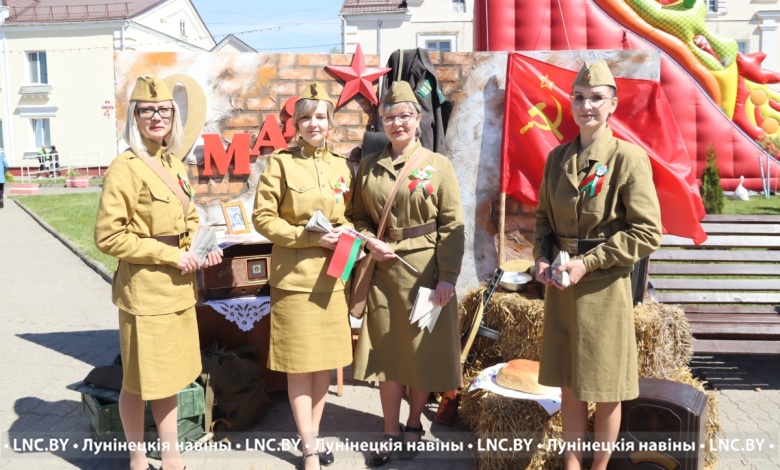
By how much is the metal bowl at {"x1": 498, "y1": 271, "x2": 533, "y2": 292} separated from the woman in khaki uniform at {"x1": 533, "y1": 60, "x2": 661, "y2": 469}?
1.48 m

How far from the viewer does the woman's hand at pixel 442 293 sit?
3.75m

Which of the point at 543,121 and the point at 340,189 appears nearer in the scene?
the point at 340,189

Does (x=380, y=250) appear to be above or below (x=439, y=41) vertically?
below

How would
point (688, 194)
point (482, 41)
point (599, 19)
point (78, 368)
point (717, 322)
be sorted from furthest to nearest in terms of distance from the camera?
point (599, 19) → point (482, 41) → point (78, 368) → point (717, 322) → point (688, 194)

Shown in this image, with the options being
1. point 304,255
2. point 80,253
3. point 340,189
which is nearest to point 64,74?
point 80,253

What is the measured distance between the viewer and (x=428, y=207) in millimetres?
3771

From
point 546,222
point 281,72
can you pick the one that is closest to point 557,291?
point 546,222

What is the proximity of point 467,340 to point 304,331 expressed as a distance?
134cm

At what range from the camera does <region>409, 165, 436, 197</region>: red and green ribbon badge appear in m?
3.75

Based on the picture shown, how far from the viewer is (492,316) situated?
15.6 ft

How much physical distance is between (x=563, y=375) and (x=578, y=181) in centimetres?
96

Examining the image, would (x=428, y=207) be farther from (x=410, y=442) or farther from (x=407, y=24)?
(x=407, y=24)

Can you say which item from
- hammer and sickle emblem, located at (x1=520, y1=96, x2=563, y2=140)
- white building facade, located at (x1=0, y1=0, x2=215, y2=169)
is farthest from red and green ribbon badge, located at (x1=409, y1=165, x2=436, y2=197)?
white building facade, located at (x1=0, y1=0, x2=215, y2=169)

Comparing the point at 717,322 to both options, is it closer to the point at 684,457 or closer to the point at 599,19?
the point at 684,457
